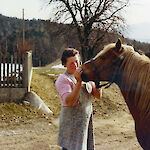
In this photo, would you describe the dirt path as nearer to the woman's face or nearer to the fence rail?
the fence rail

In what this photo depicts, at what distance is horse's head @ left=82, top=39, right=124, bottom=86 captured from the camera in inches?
91.7

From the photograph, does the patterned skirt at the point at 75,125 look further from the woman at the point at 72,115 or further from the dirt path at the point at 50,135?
the dirt path at the point at 50,135

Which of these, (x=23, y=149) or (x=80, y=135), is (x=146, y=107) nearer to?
(x=80, y=135)

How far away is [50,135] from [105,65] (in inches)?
164

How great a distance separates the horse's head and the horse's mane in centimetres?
9

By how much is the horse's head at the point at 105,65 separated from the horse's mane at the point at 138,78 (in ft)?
0.30

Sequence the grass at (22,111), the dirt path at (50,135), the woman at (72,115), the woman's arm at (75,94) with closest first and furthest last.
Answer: the woman's arm at (75,94), the woman at (72,115), the dirt path at (50,135), the grass at (22,111)

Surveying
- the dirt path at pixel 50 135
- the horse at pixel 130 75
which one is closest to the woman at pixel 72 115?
the horse at pixel 130 75

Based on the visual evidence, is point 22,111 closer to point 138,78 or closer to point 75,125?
point 75,125

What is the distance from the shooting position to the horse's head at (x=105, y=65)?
2.33m

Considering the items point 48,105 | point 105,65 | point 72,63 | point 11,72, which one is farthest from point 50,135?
point 105,65

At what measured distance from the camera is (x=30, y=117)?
7.18m

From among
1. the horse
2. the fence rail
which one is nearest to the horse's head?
the horse

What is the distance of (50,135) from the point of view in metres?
5.88
